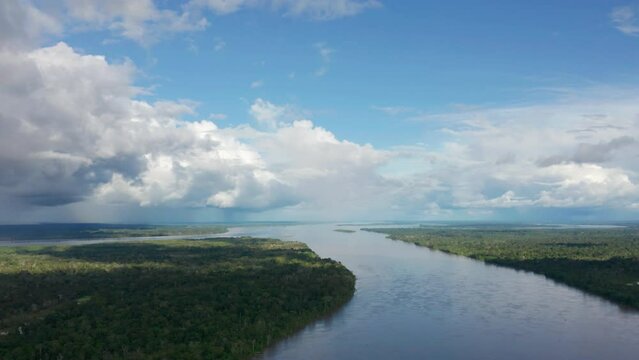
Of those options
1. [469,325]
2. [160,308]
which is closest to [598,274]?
[469,325]

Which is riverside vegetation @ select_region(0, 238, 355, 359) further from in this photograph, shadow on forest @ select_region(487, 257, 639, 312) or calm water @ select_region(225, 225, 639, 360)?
shadow on forest @ select_region(487, 257, 639, 312)

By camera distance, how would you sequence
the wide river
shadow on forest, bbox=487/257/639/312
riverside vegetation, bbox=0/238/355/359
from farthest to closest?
shadow on forest, bbox=487/257/639/312 → the wide river → riverside vegetation, bbox=0/238/355/359

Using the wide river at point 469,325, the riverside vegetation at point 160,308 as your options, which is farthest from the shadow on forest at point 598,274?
the riverside vegetation at point 160,308

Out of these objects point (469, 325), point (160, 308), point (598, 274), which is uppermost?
point (598, 274)

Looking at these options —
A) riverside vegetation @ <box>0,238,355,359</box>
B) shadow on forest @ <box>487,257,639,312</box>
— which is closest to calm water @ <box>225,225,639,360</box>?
shadow on forest @ <box>487,257,639,312</box>

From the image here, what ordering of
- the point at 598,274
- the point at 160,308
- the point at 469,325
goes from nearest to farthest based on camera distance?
the point at 160,308, the point at 469,325, the point at 598,274

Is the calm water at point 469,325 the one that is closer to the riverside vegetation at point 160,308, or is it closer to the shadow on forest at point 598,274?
the shadow on forest at point 598,274

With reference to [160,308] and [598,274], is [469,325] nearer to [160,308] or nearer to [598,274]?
[160,308]

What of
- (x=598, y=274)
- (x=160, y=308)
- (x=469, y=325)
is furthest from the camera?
(x=598, y=274)
